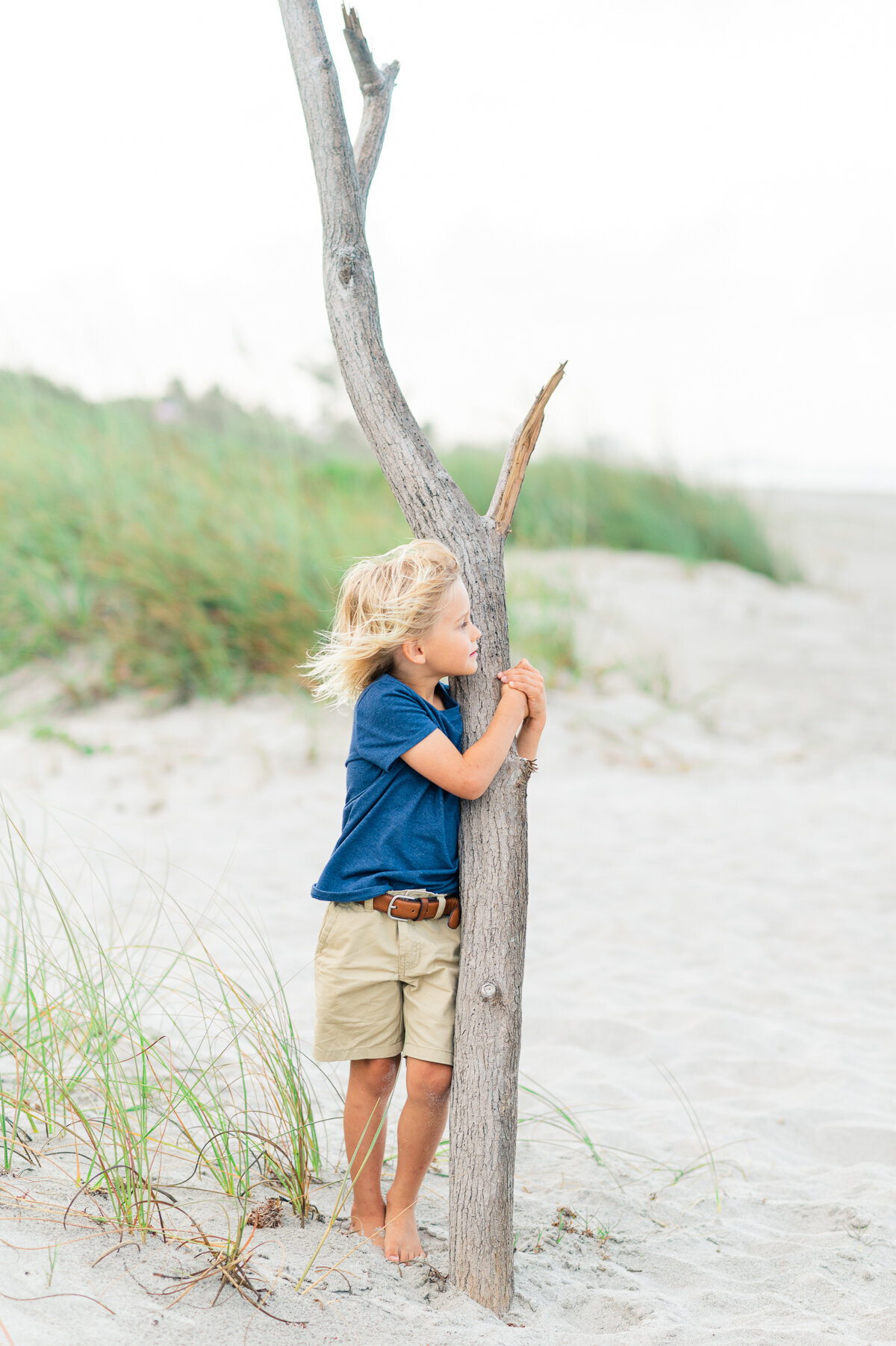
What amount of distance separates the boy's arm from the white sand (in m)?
0.81

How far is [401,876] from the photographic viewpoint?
1.94 meters

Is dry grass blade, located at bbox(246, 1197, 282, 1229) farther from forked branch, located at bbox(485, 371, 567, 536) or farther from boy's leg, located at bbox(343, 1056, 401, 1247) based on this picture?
forked branch, located at bbox(485, 371, 567, 536)

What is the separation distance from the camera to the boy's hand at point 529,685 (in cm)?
195

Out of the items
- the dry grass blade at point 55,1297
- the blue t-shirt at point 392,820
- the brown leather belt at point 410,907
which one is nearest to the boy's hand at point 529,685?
the blue t-shirt at point 392,820

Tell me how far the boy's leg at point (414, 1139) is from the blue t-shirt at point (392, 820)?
336mm

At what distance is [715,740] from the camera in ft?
21.8

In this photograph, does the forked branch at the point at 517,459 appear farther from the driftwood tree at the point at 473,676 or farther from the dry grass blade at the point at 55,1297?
the dry grass blade at the point at 55,1297

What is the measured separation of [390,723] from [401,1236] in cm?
95

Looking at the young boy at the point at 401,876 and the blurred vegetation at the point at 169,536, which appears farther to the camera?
the blurred vegetation at the point at 169,536

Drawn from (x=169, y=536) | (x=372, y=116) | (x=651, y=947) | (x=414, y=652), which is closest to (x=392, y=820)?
(x=414, y=652)

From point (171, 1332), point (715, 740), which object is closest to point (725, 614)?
point (715, 740)

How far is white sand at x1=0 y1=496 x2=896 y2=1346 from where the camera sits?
1.82 metres

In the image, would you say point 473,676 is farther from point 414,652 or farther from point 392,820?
point 392,820

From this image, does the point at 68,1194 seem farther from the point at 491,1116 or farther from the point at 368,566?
the point at 368,566
